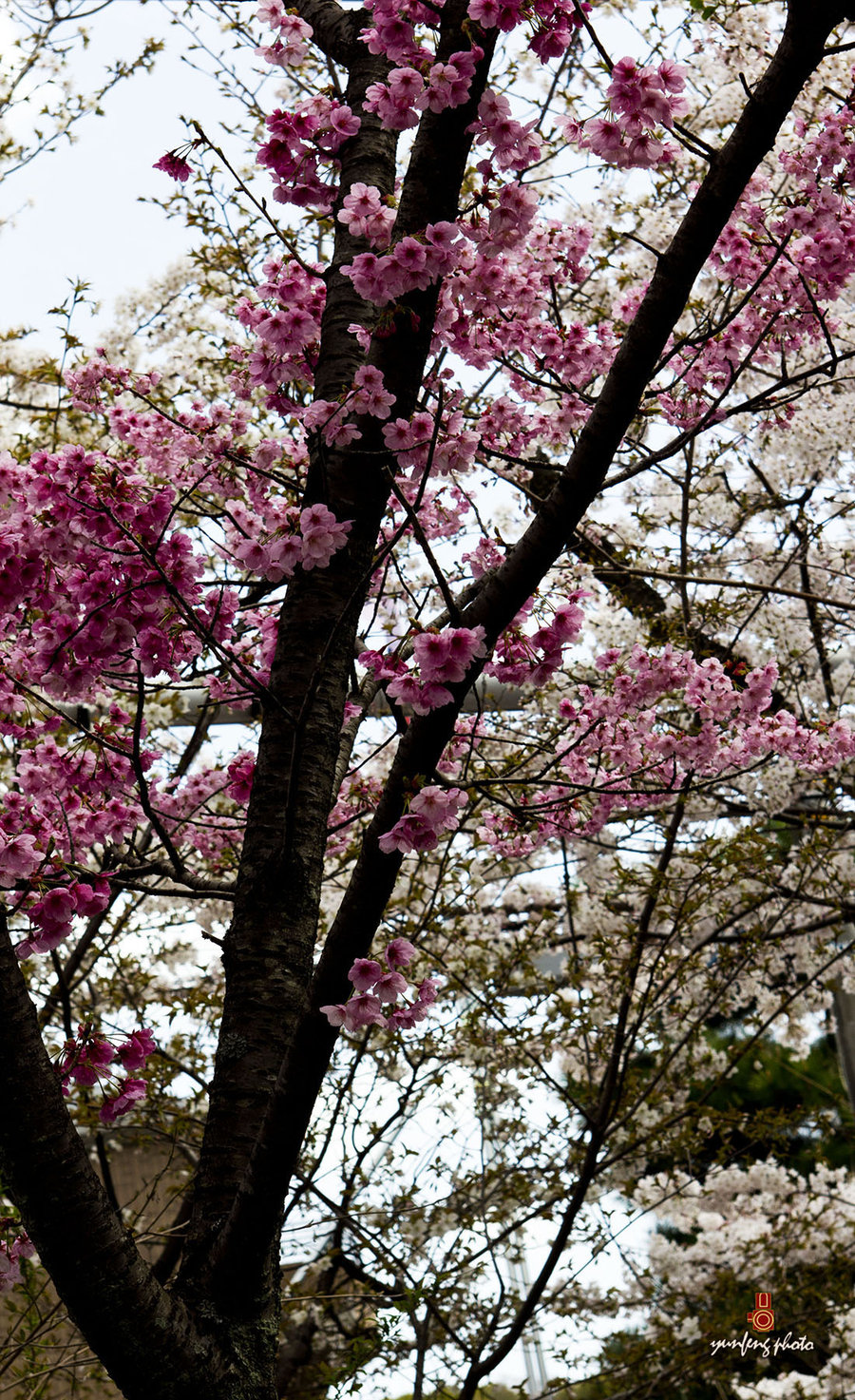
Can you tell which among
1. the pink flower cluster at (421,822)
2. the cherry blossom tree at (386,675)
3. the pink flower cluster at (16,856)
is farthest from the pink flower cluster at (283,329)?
the pink flower cluster at (421,822)

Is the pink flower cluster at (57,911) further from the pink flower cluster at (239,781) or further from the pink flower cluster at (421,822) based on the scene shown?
the pink flower cluster at (421,822)

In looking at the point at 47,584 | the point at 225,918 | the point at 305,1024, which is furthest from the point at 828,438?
the point at 305,1024

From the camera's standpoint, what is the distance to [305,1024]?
2.04 metres

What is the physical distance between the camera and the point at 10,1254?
2.68 m

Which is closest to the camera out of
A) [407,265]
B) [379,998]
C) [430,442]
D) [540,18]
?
[379,998]

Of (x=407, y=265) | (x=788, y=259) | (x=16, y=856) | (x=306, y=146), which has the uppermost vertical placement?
(x=788, y=259)

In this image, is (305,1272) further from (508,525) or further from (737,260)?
(737,260)

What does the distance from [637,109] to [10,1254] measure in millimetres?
2869

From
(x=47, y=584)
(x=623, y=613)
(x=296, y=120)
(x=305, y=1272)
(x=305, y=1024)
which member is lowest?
(x=305, y=1024)

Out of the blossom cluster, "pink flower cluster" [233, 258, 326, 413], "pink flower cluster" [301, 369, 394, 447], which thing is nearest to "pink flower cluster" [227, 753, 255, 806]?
"pink flower cluster" [233, 258, 326, 413]

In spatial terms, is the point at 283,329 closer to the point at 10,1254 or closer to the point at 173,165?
the point at 173,165

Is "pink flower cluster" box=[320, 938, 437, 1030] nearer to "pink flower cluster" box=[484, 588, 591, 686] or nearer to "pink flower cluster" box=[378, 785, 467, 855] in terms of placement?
"pink flower cluster" box=[378, 785, 467, 855]

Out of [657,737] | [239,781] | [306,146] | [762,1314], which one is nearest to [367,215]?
A: [306,146]

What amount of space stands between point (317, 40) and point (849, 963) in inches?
224
